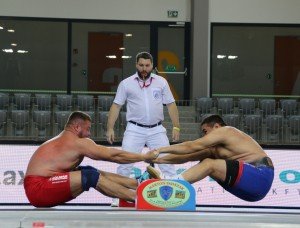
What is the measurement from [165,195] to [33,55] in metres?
16.8

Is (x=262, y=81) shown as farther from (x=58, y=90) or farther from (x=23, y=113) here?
(x=23, y=113)

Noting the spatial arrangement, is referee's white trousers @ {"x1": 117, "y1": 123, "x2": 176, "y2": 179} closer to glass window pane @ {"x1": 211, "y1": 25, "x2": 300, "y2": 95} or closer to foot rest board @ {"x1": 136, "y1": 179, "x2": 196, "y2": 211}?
foot rest board @ {"x1": 136, "y1": 179, "x2": 196, "y2": 211}

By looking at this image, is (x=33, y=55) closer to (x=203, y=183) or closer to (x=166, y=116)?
(x=166, y=116)

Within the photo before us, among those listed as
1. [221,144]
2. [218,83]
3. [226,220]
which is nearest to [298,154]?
[221,144]

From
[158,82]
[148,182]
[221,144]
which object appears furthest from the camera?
[158,82]

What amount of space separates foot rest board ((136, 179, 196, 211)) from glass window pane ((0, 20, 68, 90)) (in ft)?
52.4

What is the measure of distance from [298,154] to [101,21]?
12.5 m

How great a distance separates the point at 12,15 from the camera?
71.7 ft

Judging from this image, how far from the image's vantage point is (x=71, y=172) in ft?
24.5

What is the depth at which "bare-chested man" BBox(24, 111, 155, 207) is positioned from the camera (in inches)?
286

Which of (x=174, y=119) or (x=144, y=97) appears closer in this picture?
(x=144, y=97)

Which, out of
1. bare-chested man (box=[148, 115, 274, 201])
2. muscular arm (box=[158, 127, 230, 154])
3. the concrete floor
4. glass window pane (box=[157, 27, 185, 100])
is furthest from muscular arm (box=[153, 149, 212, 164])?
glass window pane (box=[157, 27, 185, 100])

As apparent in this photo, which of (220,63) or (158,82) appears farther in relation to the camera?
(220,63)

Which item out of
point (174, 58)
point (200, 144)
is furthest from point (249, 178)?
point (174, 58)
